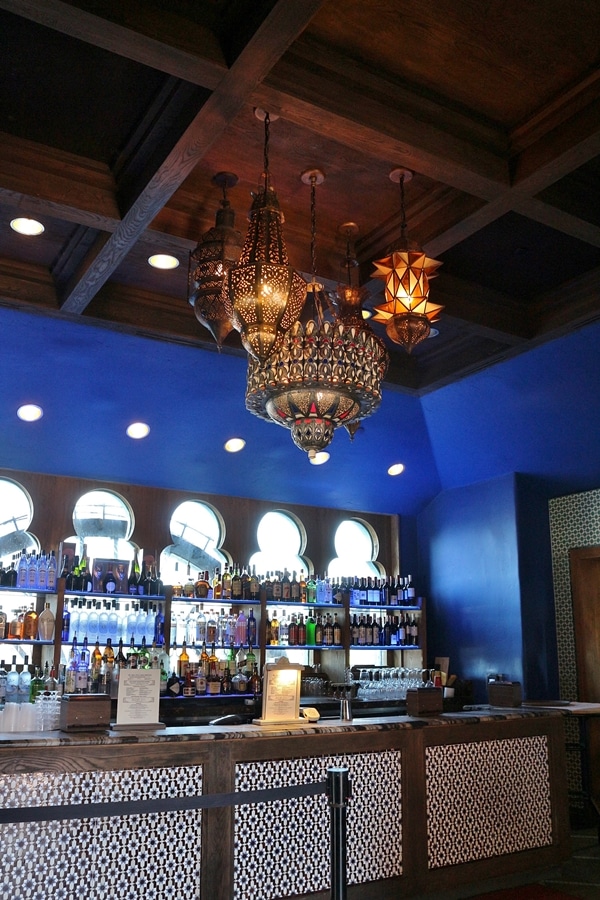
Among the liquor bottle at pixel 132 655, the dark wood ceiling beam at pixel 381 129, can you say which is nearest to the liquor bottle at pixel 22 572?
the liquor bottle at pixel 132 655

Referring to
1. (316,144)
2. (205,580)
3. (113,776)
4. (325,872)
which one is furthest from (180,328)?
(325,872)

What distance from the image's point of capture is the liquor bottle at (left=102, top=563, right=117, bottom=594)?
22.8ft

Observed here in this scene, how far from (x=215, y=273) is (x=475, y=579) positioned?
17.4ft

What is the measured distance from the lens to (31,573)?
6688mm

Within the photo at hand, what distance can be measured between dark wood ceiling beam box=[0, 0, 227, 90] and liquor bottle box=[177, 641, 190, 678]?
210 inches

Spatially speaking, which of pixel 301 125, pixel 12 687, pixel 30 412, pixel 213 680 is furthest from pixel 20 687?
pixel 301 125

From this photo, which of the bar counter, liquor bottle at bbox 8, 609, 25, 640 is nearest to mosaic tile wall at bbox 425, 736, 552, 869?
the bar counter

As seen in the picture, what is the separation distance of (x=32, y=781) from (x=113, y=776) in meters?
0.36

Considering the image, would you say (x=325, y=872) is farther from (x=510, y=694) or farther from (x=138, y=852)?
(x=510, y=694)

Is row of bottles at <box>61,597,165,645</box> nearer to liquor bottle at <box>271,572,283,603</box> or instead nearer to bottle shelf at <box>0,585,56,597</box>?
bottle shelf at <box>0,585,56,597</box>

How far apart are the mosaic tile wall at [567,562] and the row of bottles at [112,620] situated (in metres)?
3.83

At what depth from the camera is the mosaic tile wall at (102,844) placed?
3.35m

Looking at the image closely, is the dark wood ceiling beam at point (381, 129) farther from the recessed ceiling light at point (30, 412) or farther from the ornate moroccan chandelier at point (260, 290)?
the recessed ceiling light at point (30, 412)

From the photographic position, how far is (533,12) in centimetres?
328
